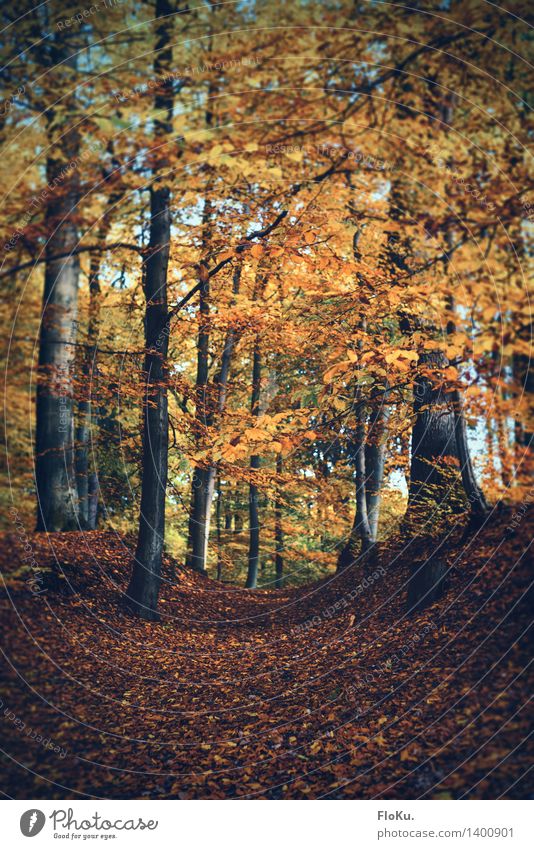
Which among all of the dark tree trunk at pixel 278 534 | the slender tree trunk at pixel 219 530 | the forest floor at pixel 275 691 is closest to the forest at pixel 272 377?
the forest floor at pixel 275 691

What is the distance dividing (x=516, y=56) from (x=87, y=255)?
559 cm

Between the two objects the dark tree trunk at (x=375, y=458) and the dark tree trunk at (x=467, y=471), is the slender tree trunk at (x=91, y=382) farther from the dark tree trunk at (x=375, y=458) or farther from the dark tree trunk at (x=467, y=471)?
the dark tree trunk at (x=467, y=471)

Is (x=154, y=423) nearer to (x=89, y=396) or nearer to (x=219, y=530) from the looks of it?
(x=89, y=396)

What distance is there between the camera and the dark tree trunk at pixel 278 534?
7.60 m

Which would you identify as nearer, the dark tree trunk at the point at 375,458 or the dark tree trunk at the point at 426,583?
the dark tree trunk at the point at 426,583

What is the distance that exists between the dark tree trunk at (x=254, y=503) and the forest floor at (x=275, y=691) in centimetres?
174

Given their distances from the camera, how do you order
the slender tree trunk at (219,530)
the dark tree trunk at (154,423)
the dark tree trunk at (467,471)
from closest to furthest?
the dark tree trunk at (467,471), the dark tree trunk at (154,423), the slender tree trunk at (219,530)

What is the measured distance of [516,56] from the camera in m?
4.96

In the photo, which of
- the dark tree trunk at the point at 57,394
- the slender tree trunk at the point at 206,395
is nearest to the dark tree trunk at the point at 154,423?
the slender tree trunk at the point at 206,395

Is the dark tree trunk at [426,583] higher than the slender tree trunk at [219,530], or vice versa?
the slender tree trunk at [219,530]

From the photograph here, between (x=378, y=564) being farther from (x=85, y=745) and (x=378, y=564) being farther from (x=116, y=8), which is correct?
(x=116, y=8)

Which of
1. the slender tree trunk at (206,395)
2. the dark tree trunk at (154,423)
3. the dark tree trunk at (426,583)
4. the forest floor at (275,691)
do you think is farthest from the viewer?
the slender tree trunk at (206,395)

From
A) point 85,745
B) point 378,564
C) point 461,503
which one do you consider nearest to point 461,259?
point 461,503

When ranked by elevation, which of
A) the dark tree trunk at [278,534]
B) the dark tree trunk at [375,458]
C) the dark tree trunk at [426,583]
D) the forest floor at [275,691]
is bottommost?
the forest floor at [275,691]
